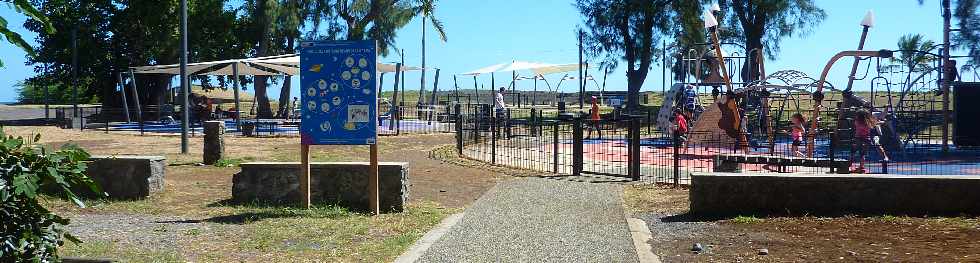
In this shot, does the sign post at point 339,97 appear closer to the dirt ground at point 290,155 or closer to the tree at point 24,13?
the dirt ground at point 290,155

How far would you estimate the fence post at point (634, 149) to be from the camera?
1434 centimetres

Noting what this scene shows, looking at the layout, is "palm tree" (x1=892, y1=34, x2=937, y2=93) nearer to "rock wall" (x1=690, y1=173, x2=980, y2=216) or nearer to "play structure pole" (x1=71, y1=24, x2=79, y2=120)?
"rock wall" (x1=690, y1=173, x2=980, y2=216)

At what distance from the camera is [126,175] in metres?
11.7

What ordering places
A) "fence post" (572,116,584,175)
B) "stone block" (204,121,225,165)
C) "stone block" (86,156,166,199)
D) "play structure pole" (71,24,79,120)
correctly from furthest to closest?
"play structure pole" (71,24,79,120) → "stone block" (204,121,225,165) → "fence post" (572,116,584,175) → "stone block" (86,156,166,199)

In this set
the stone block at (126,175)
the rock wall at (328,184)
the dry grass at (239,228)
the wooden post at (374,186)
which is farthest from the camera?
the stone block at (126,175)

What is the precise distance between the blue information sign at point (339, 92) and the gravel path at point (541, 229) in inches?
61.1

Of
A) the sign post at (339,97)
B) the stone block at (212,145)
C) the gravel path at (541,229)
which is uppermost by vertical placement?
the sign post at (339,97)

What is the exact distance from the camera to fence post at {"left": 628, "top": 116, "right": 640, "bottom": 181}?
14336mm

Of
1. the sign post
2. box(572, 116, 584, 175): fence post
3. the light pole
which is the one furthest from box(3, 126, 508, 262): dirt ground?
the light pole

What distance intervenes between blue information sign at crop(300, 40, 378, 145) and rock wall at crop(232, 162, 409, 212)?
18.2 inches

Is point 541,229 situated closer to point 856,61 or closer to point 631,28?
point 856,61

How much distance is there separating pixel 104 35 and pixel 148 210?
3003cm

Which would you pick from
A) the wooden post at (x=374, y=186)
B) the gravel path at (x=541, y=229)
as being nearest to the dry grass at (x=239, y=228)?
the wooden post at (x=374, y=186)

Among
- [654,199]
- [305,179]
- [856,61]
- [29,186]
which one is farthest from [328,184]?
[856,61]
